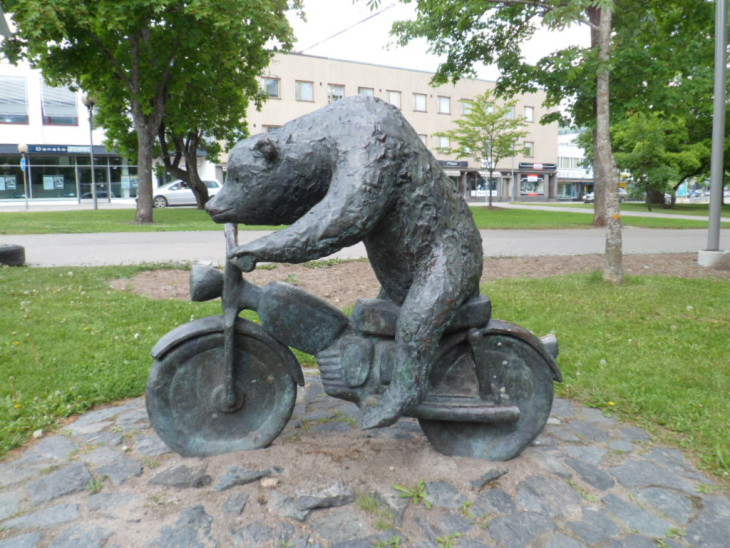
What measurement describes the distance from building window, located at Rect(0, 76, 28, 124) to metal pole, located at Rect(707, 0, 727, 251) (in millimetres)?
36442

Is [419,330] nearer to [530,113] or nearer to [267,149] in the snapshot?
[267,149]

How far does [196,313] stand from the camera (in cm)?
598

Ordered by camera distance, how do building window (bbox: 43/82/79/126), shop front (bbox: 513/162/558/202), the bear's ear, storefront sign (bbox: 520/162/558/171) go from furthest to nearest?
1. shop front (bbox: 513/162/558/202)
2. storefront sign (bbox: 520/162/558/171)
3. building window (bbox: 43/82/79/126)
4. the bear's ear

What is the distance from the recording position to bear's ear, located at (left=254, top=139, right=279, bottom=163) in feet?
7.78

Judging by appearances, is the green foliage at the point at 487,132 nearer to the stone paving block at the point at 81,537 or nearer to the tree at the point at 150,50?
the tree at the point at 150,50

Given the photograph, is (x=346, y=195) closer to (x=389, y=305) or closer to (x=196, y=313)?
(x=389, y=305)

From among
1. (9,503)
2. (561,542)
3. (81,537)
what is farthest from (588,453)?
(9,503)

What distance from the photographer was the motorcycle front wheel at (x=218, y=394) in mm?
2854

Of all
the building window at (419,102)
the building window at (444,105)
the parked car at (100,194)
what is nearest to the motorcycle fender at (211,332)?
the parked car at (100,194)

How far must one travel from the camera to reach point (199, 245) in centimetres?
1187

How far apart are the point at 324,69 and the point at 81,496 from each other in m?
38.8

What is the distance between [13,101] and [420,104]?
26424mm

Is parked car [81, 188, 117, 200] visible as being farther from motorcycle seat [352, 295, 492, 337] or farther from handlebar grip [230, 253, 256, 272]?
handlebar grip [230, 253, 256, 272]

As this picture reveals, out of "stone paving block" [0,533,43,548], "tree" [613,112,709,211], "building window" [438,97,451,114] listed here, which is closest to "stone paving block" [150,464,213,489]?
"stone paving block" [0,533,43,548]
